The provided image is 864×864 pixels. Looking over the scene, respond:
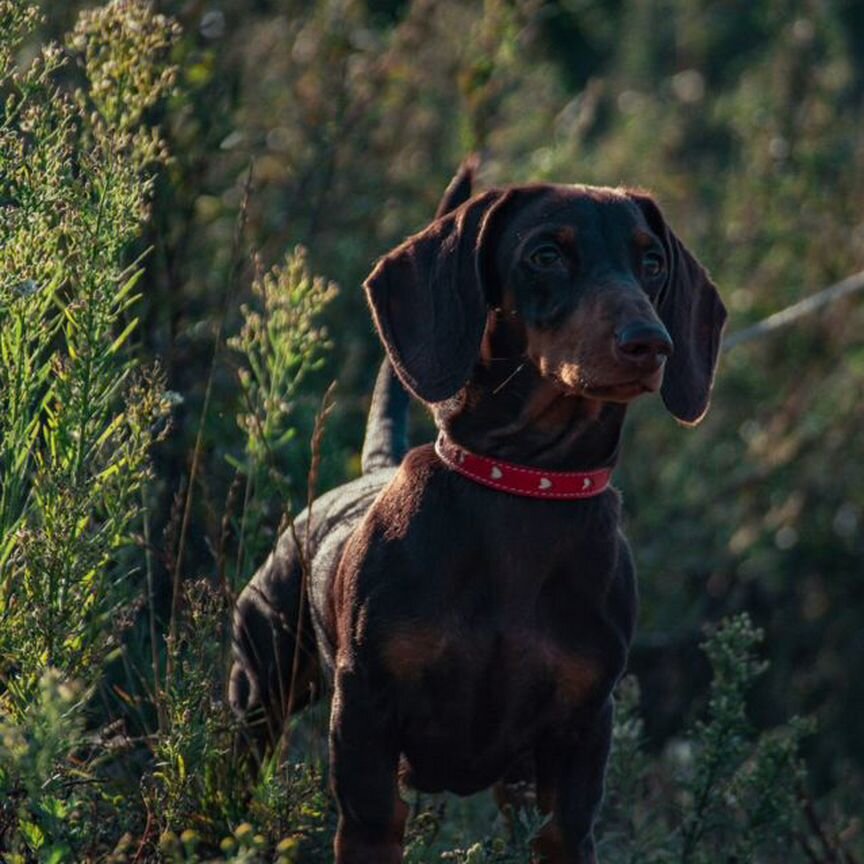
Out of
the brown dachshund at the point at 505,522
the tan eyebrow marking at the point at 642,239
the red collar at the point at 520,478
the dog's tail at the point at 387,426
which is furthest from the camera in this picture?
the dog's tail at the point at 387,426

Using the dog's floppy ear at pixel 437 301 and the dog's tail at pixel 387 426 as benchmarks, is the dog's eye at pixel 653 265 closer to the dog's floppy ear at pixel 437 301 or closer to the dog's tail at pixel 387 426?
the dog's floppy ear at pixel 437 301

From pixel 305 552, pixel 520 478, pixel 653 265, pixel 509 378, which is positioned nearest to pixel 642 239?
pixel 653 265

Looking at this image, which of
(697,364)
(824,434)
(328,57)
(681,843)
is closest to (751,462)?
(824,434)

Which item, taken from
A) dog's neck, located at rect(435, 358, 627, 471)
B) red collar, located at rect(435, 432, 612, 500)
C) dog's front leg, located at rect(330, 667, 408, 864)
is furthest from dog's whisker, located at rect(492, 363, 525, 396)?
dog's front leg, located at rect(330, 667, 408, 864)

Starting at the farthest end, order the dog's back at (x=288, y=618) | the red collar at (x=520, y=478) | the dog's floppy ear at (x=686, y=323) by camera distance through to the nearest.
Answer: the dog's back at (x=288, y=618)
the dog's floppy ear at (x=686, y=323)
the red collar at (x=520, y=478)

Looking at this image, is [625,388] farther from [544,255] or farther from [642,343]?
[544,255]

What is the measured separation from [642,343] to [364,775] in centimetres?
89

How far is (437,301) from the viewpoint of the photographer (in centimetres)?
345

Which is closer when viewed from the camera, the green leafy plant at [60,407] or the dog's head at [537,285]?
the green leafy plant at [60,407]

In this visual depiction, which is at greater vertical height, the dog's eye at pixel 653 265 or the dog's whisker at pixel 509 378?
the dog's eye at pixel 653 265

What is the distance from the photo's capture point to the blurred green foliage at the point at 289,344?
3.24m

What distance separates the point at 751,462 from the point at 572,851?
404cm

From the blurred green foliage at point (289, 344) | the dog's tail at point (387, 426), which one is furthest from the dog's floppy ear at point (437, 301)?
the dog's tail at point (387, 426)

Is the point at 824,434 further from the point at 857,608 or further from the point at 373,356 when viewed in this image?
the point at 373,356
